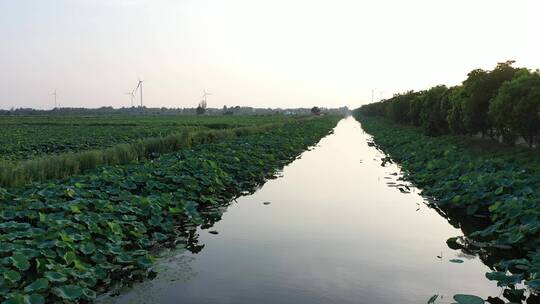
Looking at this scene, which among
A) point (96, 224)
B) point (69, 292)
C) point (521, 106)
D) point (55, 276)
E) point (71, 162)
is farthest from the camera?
point (521, 106)

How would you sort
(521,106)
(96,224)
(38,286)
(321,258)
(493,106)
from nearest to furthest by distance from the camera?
(38,286) → (96,224) → (321,258) → (521,106) → (493,106)

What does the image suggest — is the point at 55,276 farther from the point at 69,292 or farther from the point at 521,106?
the point at 521,106

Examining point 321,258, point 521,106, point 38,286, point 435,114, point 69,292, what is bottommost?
point 321,258

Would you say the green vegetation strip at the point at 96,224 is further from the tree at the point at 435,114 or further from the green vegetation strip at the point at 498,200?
the tree at the point at 435,114

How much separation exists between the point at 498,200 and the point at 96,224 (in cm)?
741

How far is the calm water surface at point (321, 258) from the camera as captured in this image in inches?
213

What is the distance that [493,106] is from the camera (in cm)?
1472

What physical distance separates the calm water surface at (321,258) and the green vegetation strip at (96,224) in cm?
49

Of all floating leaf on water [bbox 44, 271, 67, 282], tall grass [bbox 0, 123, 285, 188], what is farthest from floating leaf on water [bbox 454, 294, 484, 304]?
tall grass [bbox 0, 123, 285, 188]

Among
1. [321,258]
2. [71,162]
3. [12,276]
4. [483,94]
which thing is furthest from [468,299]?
[483,94]

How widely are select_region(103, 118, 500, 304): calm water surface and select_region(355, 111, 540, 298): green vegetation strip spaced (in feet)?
1.34

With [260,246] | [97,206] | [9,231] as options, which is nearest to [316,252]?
[260,246]

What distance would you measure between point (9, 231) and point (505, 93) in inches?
555

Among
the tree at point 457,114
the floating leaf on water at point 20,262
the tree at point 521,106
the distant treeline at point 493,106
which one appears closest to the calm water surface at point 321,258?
the floating leaf on water at point 20,262
